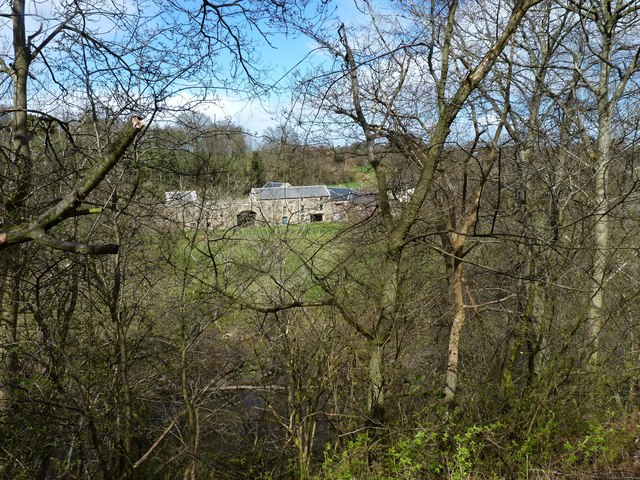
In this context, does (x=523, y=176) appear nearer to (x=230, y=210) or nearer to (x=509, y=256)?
(x=509, y=256)

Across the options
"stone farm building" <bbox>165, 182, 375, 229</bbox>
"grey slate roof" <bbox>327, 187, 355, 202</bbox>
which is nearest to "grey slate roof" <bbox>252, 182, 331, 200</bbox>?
"stone farm building" <bbox>165, 182, 375, 229</bbox>

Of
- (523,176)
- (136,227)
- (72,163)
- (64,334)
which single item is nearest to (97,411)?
(64,334)

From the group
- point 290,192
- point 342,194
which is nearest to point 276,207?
point 290,192

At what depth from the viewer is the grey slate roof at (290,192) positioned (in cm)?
812

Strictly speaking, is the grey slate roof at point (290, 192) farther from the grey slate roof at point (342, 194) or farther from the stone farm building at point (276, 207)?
the grey slate roof at point (342, 194)

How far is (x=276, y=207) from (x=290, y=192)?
0.44 metres

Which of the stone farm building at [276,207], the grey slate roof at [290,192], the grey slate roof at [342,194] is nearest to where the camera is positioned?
the stone farm building at [276,207]

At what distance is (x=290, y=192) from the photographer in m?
8.59

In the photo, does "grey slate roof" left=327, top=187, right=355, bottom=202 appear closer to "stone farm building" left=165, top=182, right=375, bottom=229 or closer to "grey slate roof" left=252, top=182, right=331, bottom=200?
"stone farm building" left=165, top=182, right=375, bottom=229

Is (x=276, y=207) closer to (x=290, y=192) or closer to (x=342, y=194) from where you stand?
(x=290, y=192)

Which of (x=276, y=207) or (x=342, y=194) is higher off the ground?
(x=342, y=194)

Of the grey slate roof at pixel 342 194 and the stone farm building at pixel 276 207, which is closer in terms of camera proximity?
the stone farm building at pixel 276 207

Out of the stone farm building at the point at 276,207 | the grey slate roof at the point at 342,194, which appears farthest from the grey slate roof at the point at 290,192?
the grey slate roof at the point at 342,194

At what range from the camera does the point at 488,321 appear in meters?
8.54
